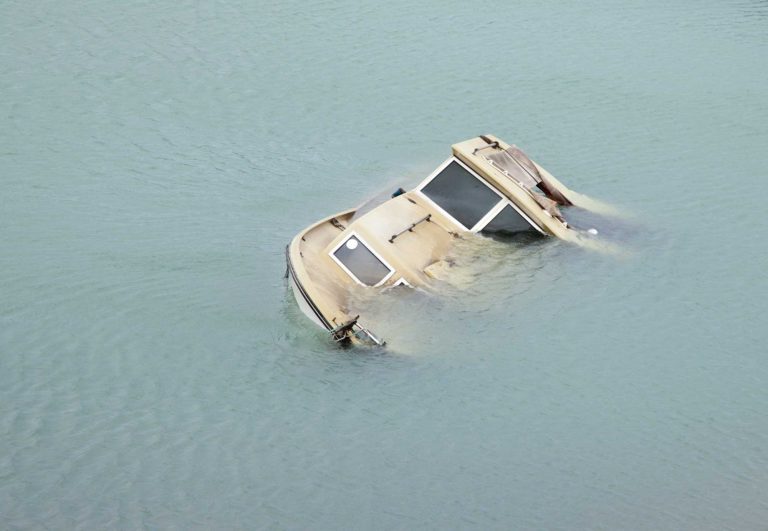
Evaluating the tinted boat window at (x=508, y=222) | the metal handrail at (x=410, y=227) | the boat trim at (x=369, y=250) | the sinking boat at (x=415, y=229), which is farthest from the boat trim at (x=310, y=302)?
the tinted boat window at (x=508, y=222)

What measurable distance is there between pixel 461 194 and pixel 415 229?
1.34 meters

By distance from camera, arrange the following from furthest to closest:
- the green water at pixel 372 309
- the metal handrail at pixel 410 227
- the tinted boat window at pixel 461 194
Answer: the tinted boat window at pixel 461 194, the metal handrail at pixel 410 227, the green water at pixel 372 309

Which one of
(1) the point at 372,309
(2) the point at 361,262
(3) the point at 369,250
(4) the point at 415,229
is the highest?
(4) the point at 415,229

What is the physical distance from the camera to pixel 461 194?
21375 mm

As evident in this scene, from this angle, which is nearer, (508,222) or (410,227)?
(410,227)

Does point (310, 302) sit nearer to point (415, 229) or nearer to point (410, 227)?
point (410, 227)

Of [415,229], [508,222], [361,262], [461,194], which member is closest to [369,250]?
[361,262]

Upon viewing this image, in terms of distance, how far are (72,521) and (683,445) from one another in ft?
30.8

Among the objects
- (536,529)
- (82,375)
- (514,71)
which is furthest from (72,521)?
(514,71)

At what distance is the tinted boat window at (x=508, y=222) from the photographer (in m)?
21.2

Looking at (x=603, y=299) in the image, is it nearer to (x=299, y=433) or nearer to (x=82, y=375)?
(x=299, y=433)

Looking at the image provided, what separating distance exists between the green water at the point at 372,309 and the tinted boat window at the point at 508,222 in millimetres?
398

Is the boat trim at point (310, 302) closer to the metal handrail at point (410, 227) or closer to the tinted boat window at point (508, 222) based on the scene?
the metal handrail at point (410, 227)

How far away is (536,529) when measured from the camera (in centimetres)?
1616
